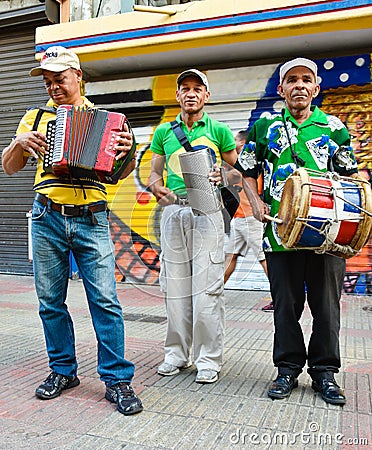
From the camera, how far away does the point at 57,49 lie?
299 centimetres

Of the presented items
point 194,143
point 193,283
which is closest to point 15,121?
point 194,143

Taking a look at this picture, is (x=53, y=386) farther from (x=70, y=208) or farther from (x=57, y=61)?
(x=57, y=61)

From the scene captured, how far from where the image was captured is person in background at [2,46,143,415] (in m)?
2.99

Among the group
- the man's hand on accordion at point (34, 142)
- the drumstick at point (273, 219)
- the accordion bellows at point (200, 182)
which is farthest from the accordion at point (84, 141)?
the drumstick at point (273, 219)

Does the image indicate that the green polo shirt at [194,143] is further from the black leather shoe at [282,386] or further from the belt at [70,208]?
the black leather shoe at [282,386]

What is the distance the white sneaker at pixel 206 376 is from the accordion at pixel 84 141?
1.48 metres

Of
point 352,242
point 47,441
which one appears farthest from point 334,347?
point 47,441

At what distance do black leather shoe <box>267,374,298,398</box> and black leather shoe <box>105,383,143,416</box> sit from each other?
2.66 ft

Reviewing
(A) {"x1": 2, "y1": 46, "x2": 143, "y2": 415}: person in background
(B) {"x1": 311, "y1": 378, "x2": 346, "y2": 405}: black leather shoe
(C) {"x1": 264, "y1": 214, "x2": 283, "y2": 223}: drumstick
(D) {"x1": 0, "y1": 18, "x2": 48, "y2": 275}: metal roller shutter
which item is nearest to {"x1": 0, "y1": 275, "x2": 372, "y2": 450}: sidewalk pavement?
(B) {"x1": 311, "y1": 378, "x2": 346, "y2": 405}: black leather shoe

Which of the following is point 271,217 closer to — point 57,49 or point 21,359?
point 57,49

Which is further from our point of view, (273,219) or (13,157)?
(13,157)

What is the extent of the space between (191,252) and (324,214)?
3.49 ft

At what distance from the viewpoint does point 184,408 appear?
2934 millimetres

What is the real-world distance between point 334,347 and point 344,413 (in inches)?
16.2
